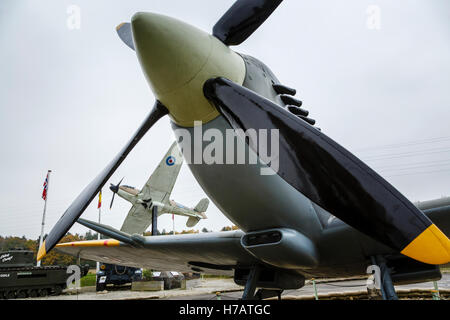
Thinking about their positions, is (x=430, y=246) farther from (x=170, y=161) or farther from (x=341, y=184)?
(x=170, y=161)

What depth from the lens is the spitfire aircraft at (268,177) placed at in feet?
5.13

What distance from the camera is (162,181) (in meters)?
18.6

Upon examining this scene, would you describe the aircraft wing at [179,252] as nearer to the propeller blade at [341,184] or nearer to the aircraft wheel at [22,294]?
the propeller blade at [341,184]

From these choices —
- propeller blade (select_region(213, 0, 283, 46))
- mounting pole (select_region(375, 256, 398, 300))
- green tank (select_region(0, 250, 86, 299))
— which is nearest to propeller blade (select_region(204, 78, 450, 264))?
propeller blade (select_region(213, 0, 283, 46))

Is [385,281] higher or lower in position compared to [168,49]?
lower

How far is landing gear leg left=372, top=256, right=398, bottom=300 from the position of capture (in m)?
2.51

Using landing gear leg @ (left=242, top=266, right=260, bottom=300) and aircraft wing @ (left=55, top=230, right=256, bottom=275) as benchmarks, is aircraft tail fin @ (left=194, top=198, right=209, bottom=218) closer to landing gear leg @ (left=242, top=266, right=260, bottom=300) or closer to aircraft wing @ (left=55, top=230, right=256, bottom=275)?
aircraft wing @ (left=55, top=230, right=256, bottom=275)

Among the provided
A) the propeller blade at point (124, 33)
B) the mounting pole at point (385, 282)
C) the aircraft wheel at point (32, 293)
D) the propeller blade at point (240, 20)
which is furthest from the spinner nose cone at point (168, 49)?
the aircraft wheel at point (32, 293)

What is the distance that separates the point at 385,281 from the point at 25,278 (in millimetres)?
16772

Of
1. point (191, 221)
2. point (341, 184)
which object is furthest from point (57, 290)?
point (341, 184)

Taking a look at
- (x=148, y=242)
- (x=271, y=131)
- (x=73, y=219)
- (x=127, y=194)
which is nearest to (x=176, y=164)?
(x=127, y=194)

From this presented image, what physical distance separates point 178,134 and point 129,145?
2.58 ft

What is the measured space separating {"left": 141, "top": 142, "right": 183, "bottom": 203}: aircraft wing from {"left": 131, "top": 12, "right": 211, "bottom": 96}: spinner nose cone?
635 inches
